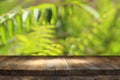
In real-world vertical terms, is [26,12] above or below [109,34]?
above

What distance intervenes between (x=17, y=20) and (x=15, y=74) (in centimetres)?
71

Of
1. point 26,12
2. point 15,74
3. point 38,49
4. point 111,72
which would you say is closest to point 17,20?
point 26,12

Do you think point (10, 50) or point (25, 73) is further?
point (10, 50)

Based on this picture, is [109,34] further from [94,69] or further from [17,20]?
[94,69]

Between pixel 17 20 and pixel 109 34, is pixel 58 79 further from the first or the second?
pixel 109 34

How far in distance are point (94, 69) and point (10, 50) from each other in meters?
1.94

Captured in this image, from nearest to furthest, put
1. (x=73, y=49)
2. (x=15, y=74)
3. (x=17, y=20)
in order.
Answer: (x=15, y=74)
(x=17, y=20)
(x=73, y=49)

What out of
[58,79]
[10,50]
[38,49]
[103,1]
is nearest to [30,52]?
[38,49]

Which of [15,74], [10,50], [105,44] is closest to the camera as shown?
[15,74]

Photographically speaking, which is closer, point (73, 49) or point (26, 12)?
point (26, 12)

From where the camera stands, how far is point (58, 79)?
106cm

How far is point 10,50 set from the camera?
3000 millimetres

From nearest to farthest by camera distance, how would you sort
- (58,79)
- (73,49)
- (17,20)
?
1. (58,79)
2. (17,20)
3. (73,49)

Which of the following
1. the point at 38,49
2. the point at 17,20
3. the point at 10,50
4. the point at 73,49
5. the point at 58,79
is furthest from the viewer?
the point at 10,50
